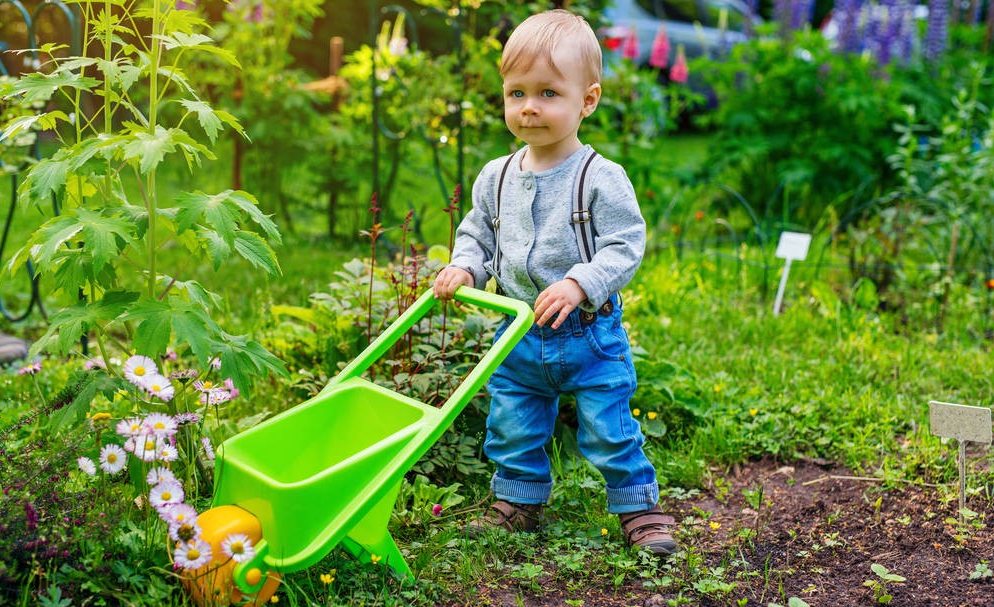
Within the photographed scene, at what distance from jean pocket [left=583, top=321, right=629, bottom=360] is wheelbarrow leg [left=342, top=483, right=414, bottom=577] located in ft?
1.97

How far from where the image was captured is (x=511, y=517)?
252 centimetres

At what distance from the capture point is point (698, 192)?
5969 millimetres

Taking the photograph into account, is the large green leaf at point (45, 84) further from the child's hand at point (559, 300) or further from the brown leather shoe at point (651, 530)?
the brown leather shoe at point (651, 530)

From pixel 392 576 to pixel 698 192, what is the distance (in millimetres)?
4320

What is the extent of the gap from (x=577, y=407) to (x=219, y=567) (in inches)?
39.4

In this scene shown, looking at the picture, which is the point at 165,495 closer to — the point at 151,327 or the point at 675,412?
the point at 151,327

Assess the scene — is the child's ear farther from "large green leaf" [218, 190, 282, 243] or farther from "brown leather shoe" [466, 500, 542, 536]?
"brown leather shoe" [466, 500, 542, 536]

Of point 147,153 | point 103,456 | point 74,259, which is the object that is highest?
point 147,153

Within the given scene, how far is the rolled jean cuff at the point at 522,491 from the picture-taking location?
2520mm

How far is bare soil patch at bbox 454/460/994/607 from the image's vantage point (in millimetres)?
2205

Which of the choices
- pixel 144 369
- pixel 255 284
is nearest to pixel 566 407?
pixel 144 369

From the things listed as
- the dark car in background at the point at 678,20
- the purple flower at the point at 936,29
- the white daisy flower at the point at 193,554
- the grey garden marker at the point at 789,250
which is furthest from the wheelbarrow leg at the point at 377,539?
the dark car in background at the point at 678,20

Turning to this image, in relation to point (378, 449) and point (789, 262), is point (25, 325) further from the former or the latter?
point (789, 262)

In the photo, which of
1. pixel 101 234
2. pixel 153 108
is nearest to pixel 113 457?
pixel 101 234
